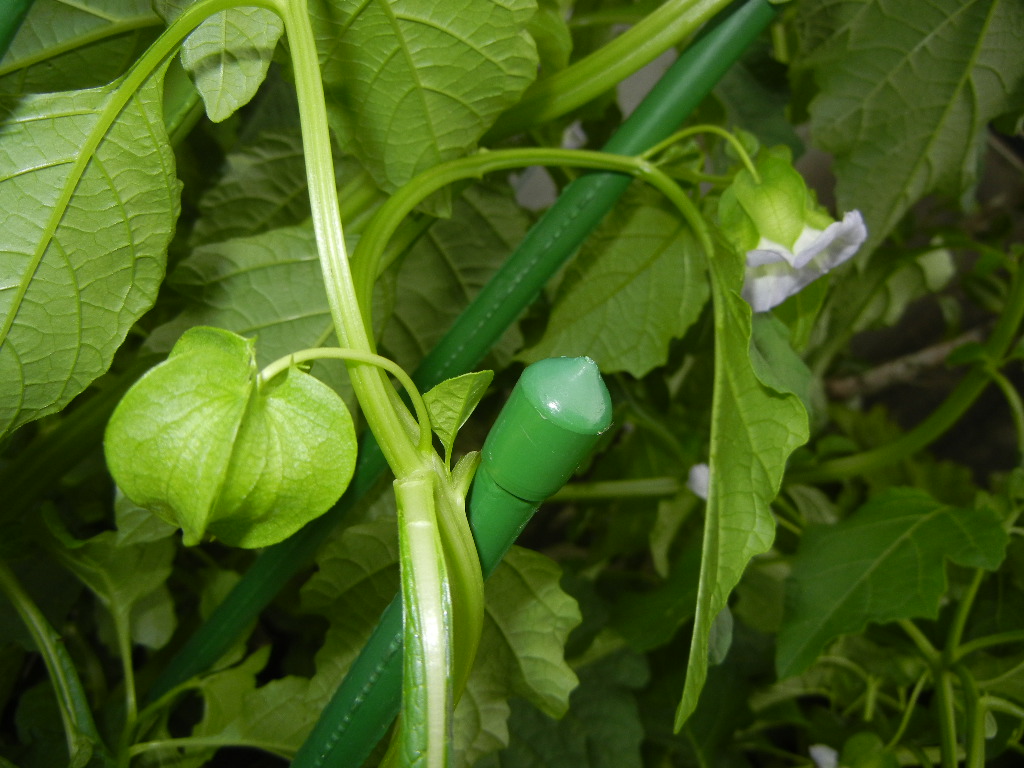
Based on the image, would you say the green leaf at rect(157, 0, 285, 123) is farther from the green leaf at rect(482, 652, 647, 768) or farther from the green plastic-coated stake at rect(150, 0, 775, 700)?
the green leaf at rect(482, 652, 647, 768)

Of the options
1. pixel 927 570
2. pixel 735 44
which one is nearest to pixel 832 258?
pixel 735 44

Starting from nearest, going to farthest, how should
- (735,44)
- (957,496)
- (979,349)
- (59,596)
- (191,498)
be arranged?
(191,498), (735,44), (59,596), (979,349), (957,496)

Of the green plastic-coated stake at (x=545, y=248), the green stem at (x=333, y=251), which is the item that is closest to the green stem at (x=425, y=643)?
the green stem at (x=333, y=251)

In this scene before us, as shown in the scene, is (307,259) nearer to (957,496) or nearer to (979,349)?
(979,349)

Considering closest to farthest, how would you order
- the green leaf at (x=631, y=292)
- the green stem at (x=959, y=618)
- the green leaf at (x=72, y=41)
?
the green leaf at (x=72, y=41)
the green leaf at (x=631, y=292)
the green stem at (x=959, y=618)

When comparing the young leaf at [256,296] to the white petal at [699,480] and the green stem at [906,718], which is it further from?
the green stem at [906,718]

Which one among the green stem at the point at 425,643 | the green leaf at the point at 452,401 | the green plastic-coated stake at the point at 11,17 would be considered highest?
the green plastic-coated stake at the point at 11,17

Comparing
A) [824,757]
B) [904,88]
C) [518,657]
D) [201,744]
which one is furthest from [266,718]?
[904,88]
